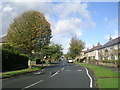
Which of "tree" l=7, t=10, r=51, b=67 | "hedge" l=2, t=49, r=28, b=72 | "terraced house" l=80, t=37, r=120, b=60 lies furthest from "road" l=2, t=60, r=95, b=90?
"terraced house" l=80, t=37, r=120, b=60

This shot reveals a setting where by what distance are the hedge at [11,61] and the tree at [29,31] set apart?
76.2 inches

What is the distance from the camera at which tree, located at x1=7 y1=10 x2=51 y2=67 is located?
29828mm

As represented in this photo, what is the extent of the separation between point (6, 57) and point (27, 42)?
4409mm

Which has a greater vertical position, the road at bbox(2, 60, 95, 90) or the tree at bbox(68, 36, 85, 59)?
the tree at bbox(68, 36, 85, 59)

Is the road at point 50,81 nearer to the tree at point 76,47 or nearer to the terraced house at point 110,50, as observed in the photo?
the terraced house at point 110,50

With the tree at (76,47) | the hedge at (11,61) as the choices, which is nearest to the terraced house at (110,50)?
the tree at (76,47)

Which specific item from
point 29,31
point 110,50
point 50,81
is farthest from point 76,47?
point 50,81

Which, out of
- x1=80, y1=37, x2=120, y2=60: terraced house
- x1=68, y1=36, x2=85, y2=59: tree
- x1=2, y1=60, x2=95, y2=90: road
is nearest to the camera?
x1=2, y1=60, x2=95, y2=90: road

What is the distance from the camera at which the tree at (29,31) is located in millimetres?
29828

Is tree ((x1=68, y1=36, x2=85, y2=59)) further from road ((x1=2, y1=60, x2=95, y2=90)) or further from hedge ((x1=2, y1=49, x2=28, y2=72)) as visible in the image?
road ((x1=2, y1=60, x2=95, y2=90))


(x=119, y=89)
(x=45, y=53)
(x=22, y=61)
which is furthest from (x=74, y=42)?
(x=119, y=89)

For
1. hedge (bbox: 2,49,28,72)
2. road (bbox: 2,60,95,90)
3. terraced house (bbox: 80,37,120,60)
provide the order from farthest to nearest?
terraced house (bbox: 80,37,120,60)
hedge (bbox: 2,49,28,72)
road (bbox: 2,60,95,90)

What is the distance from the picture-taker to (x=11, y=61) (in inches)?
1190

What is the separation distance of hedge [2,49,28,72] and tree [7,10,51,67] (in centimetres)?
194
